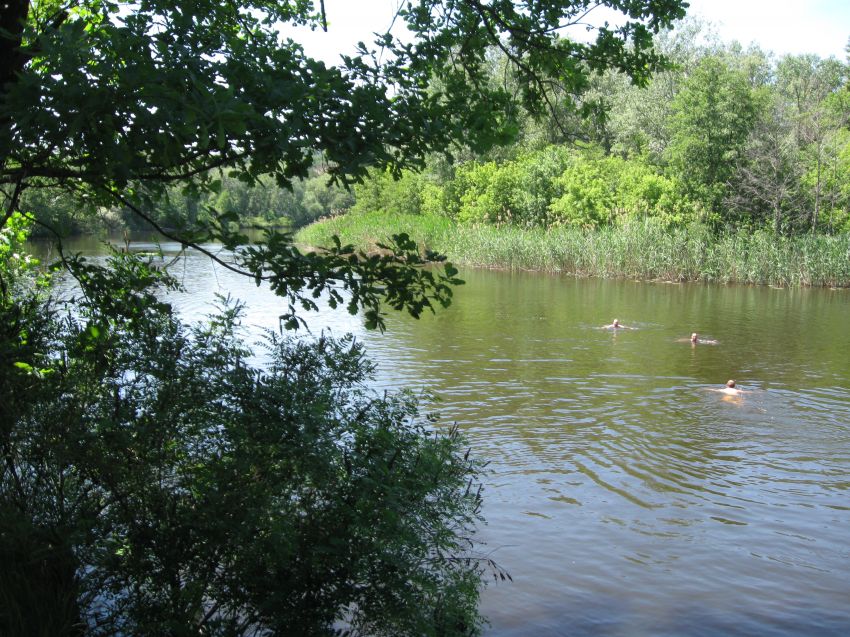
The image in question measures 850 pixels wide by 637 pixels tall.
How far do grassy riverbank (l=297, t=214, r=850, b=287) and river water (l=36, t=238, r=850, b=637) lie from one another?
10104 mm

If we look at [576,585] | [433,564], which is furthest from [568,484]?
[433,564]

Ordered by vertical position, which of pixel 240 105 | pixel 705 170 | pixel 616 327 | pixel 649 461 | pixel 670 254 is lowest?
pixel 649 461

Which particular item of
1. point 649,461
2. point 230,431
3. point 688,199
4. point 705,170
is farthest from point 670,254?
point 230,431

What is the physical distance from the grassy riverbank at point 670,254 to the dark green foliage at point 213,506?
25906 mm

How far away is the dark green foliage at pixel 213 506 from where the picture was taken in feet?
14.0

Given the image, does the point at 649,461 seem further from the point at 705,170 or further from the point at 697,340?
the point at 705,170

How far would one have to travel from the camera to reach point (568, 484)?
1022 cm

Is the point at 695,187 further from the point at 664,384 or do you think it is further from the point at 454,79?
the point at 454,79

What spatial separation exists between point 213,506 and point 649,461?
810 cm

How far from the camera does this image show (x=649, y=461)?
36.8ft

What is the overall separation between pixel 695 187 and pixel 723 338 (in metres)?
20.5

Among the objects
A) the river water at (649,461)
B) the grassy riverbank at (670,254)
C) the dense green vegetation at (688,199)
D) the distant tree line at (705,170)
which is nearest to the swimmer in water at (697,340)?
the river water at (649,461)

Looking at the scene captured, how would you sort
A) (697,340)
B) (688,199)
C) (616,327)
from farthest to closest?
(688,199) < (616,327) < (697,340)

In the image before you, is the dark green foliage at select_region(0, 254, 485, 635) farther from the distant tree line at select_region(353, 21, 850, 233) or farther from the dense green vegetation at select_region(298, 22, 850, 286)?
the distant tree line at select_region(353, 21, 850, 233)
